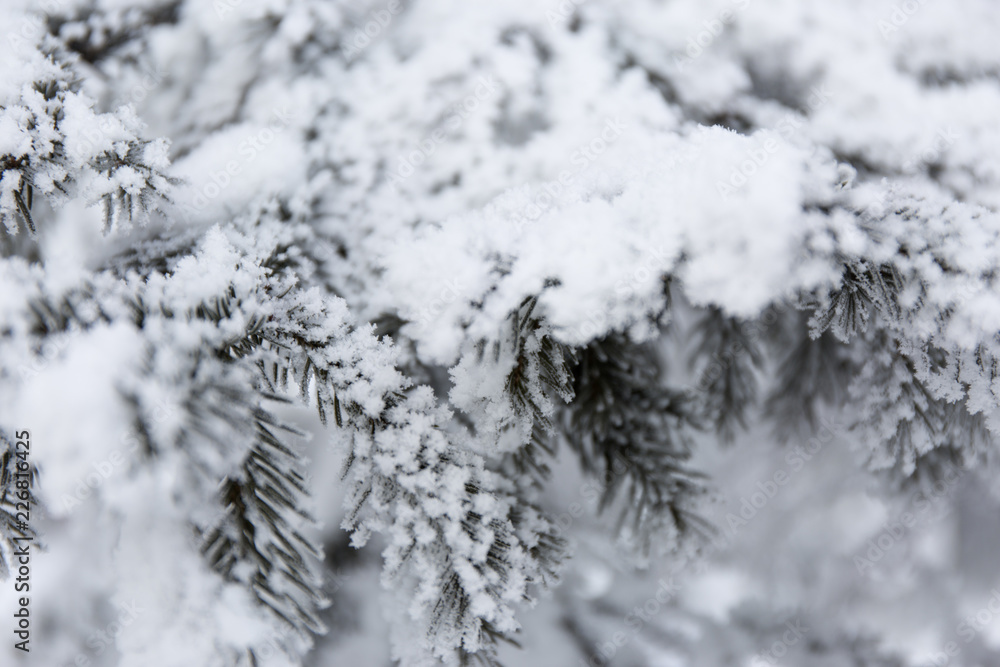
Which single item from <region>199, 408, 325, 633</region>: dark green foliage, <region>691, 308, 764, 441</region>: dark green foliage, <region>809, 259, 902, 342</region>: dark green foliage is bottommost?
<region>199, 408, 325, 633</region>: dark green foliage

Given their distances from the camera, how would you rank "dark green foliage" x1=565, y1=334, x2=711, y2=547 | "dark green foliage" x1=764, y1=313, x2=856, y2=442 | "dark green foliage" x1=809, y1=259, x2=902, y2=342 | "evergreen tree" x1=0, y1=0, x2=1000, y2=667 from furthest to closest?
"dark green foliage" x1=764, y1=313, x2=856, y2=442 → "dark green foliage" x1=565, y1=334, x2=711, y2=547 → "dark green foliage" x1=809, y1=259, x2=902, y2=342 → "evergreen tree" x1=0, y1=0, x2=1000, y2=667

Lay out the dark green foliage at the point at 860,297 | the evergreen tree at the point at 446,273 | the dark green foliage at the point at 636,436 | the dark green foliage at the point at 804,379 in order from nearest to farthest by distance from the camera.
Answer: the evergreen tree at the point at 446,273, the dark green foliage at the point at 860,297, the dark green foliage at the point at 636,436, the dark green foliage at the point at 804,379

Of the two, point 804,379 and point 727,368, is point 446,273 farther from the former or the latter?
point 804,379

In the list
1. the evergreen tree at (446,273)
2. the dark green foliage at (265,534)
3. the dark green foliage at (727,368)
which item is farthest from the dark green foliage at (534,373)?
the dark green foliage at (727,368)

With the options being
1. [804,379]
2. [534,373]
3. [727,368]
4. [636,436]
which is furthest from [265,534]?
[804,379]

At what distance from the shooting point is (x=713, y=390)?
121cm

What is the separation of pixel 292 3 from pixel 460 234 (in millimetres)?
526

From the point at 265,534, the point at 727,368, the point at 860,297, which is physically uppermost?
the point at 860,297

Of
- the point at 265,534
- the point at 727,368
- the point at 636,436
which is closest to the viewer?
the point at 265,534

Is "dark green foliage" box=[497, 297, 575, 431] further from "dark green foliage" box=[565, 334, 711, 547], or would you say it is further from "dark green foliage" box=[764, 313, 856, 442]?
"dark green foliage" box=[764, 313, 856, 442]

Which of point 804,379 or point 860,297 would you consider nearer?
point 860,297

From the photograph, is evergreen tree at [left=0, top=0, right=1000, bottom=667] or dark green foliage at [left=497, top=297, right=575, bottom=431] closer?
evergreen tree at [left=0, top=0, right=1000, bottom=667]

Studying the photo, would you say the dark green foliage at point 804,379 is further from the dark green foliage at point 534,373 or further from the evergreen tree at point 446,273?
the dark green foliage at point 534,373

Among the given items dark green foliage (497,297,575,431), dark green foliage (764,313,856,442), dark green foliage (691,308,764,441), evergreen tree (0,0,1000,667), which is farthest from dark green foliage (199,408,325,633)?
dark green foliage (764,313,856,442)
